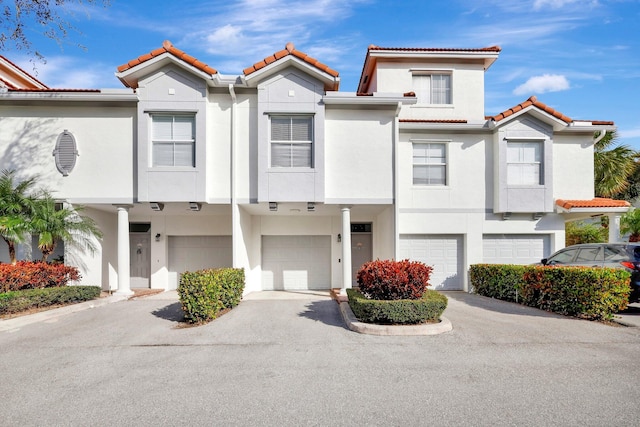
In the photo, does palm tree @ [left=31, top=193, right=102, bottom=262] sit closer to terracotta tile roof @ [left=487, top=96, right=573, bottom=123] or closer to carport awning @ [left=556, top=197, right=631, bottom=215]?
terracotta tile roof @ [left=487, top=96, right=573, bottom=123]

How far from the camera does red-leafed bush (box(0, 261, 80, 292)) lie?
10.1 metres

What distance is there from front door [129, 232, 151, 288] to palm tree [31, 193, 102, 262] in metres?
2.72

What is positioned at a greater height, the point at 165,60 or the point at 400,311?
the point at 165,60

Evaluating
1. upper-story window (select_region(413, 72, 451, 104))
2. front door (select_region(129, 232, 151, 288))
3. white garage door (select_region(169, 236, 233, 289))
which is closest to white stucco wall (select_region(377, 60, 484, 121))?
upper-story window (select_region(413, 72, 451, 104))

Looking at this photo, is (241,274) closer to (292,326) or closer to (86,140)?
(292,326)

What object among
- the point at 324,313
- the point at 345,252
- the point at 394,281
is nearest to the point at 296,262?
the point at 345,252

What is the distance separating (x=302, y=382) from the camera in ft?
17.6

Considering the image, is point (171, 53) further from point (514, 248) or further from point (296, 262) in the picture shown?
point (514, 248)

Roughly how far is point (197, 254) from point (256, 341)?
8.80 m

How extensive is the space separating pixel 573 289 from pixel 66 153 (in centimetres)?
1432

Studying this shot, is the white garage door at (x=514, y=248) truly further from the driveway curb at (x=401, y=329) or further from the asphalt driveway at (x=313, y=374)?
A: the driveway curb at (x=401, y=329)

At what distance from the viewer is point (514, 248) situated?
1437 centimetres

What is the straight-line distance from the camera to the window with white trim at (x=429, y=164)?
14.1 meters

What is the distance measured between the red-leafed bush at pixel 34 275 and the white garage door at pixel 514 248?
1349 cm
